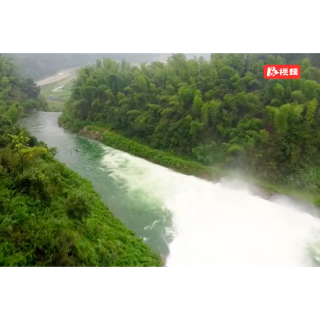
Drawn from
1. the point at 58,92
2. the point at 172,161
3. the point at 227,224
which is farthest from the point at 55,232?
the point at 58,92

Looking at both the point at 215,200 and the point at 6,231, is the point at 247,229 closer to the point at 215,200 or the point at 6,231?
the point at 215,200

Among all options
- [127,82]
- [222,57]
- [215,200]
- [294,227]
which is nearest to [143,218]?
[215,200]

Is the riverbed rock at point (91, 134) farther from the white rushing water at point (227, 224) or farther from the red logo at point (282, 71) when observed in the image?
the red logo at point (282, 71)

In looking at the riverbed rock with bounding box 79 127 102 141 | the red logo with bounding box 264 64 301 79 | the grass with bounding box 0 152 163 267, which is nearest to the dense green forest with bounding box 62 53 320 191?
the red logo with bounding box 264 64 301 79

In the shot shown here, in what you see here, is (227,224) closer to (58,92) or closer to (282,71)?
(282,71)

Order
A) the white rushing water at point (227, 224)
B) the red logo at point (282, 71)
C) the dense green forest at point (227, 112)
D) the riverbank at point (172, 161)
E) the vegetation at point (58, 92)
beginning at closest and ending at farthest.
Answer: the white rushing water at point (227, 224) → the riverbank at point (172, 161) → the dense green forest at point (227, 112) → the red logo at point (282, 71) → the vegetation at point (58, 92)

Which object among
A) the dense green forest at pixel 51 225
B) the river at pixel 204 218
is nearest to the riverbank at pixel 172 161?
the river at pixel 204 218

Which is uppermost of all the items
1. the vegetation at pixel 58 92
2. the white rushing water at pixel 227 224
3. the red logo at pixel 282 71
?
the red logo at pixel 282 71
